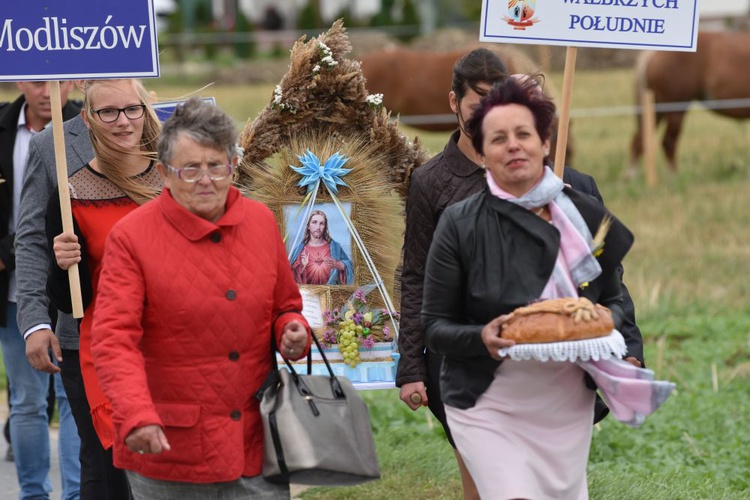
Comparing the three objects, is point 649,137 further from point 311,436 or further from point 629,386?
point 311,436

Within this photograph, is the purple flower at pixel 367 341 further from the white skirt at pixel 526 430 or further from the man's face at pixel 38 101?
the man's face at pixel 38 101

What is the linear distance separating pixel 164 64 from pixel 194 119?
33.9 meters

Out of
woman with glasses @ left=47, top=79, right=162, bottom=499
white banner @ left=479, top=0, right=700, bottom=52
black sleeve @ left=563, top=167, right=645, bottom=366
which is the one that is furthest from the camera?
white banner @ left=479, top=0, right=700, bottom=52

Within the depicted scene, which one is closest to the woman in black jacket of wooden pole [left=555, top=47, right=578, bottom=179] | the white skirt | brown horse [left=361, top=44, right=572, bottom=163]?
the white skirt

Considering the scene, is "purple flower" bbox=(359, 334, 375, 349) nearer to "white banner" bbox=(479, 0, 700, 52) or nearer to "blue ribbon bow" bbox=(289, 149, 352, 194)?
"blue ribbon bow" bbox=(289, 149, 352, 194)

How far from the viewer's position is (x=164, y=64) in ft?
121

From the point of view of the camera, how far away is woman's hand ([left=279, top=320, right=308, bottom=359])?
3840 millimetres

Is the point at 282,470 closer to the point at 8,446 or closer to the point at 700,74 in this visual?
the point at 8,446

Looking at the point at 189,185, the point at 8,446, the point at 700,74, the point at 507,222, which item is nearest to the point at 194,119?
the point at 189,185

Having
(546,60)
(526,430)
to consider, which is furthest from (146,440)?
(546,60)

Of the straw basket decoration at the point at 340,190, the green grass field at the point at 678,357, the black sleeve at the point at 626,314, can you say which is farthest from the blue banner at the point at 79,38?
the green grass field at the point at 678,357

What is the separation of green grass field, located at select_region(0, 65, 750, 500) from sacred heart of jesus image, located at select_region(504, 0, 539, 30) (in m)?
2.22

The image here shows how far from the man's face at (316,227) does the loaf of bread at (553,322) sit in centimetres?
159

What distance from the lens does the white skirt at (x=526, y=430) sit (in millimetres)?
3842
